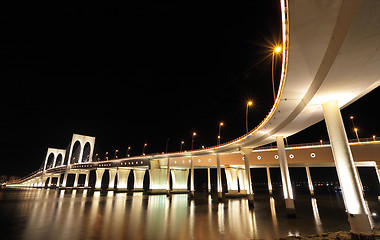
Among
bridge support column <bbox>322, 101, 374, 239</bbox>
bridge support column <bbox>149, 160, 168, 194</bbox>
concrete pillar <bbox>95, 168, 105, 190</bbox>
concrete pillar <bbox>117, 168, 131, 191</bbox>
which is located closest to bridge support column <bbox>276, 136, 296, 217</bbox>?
bridge support column <bbox>322, 101, 374, 239</bbox>

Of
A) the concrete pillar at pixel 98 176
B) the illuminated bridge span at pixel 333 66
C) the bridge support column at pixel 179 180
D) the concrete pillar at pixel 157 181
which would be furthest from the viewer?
the concrete pillar at pixel 98 176

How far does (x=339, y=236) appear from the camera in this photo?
1102cm

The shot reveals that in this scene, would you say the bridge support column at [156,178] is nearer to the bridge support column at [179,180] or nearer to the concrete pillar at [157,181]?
the concrete pillar at [157,181]

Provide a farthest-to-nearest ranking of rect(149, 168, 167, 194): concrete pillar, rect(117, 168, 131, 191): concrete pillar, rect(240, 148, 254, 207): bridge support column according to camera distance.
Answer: rect(117, 168, 131, 191): concrete pillar, rect(149, 168, 167, 194): concrete pillar, rect(240, 148, 254, 207): bridge support column

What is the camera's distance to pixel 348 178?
11961 mm

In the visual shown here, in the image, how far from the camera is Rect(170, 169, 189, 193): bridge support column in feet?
213

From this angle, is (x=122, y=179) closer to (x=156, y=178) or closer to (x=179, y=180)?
(x=156, y=178)

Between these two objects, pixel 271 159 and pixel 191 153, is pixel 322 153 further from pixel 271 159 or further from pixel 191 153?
pixel 191 153

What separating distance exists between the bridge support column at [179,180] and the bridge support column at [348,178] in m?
55.7

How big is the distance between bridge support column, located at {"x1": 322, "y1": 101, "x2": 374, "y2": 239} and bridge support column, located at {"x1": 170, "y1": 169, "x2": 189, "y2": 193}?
55658 mm

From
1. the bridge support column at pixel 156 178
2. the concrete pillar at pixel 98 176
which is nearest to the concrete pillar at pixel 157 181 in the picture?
the bridge support column at pixel 156 178

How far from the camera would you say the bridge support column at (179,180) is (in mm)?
64794

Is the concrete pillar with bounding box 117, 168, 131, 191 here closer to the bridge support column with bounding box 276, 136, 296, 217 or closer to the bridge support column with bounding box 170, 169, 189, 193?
the bridge support column with bounding box 170, 169, 189, 193

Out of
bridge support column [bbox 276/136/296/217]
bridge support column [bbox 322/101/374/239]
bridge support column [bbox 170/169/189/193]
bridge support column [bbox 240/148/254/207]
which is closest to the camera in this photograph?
bridge support column [bbox 322/101/374/239]
